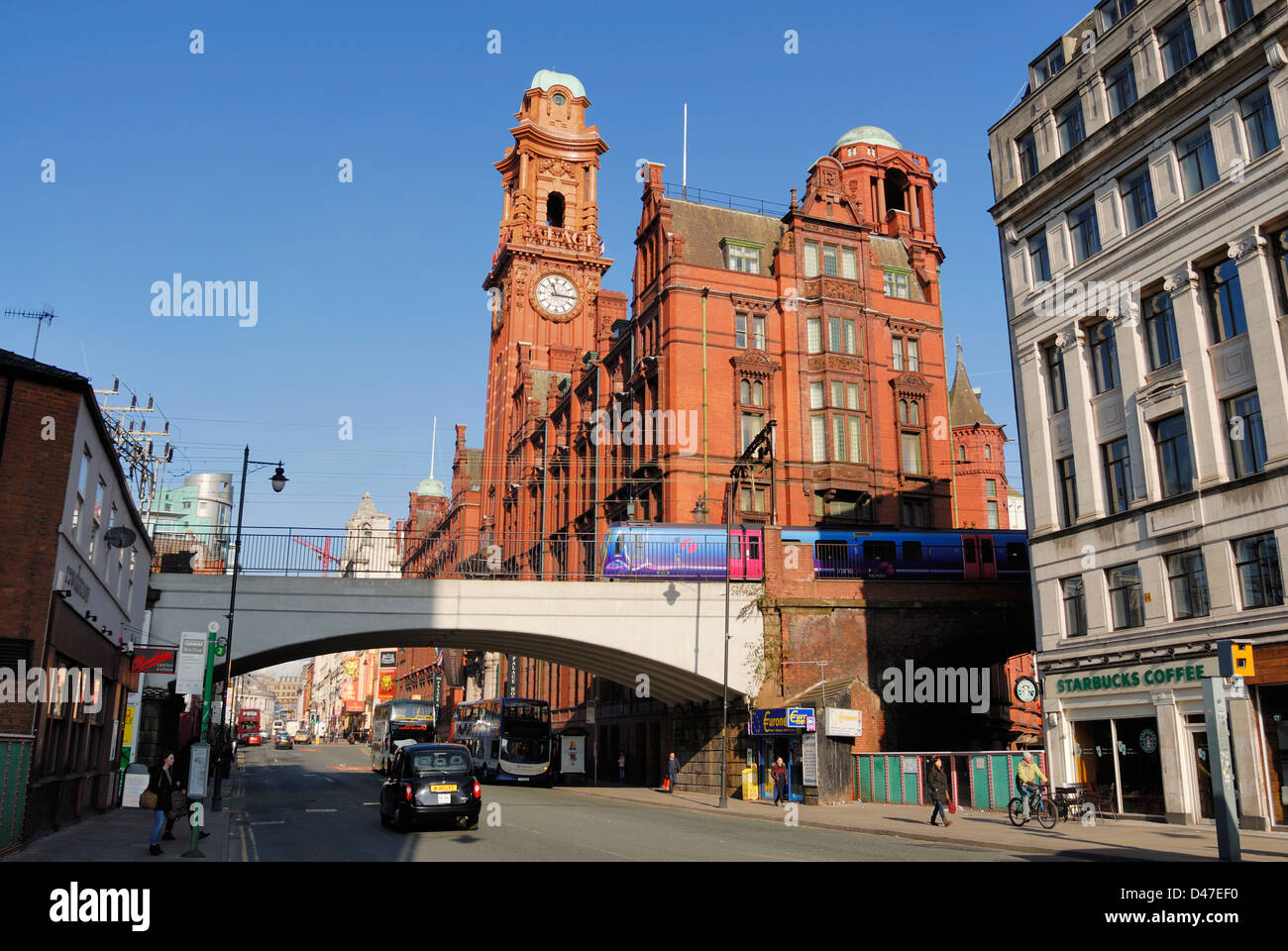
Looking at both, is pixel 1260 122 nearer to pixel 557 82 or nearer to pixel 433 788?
pixel 433 788

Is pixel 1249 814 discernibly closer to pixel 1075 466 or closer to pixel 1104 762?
pixel 1104 762

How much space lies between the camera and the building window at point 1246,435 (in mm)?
24797

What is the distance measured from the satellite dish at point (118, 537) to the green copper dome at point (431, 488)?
114336mm

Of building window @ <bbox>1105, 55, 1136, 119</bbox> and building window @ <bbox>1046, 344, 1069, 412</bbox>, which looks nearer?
building window @ <bbox>1105, 55, 1136, 119</bbox>

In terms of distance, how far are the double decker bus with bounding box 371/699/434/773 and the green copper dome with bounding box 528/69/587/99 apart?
6145 centimetres

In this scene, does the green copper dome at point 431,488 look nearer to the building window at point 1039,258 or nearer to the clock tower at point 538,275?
the clock tower at point 538,275

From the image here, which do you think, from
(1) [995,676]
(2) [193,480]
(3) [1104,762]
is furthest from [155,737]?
(2) [193,480]

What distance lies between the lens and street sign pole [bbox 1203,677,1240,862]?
14.1 metres

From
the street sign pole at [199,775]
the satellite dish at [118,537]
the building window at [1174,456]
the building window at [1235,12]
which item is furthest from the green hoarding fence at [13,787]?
the building window at [1235,12]

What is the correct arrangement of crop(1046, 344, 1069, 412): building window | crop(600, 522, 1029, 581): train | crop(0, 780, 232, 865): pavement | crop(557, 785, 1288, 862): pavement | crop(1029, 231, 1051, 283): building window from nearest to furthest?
1. crop(0, 780, 232, 865): pavement
2. crop(557, 785, 1288, 862): pavement
3. crop(1046, 344, 1069, 412): building window
4. crop(1029, 231, 1051, 283): building window
5. crop(600, 522, 1029, 581): train

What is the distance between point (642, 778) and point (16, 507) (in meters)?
42.0

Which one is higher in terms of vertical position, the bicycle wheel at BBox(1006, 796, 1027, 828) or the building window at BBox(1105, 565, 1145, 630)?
the building window at BBox(1105, 565, 1145, 630)

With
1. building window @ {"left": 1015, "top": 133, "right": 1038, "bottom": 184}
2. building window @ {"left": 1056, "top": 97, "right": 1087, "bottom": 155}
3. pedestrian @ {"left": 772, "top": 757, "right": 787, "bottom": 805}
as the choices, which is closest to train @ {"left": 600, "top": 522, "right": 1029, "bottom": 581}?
pedestrian @ {"left": 772, "top": 757, "right": 787, "bottom": 805}

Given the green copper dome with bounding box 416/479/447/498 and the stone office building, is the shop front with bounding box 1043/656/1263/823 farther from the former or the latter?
the green copper dome with bounding box 416/479/447/498
